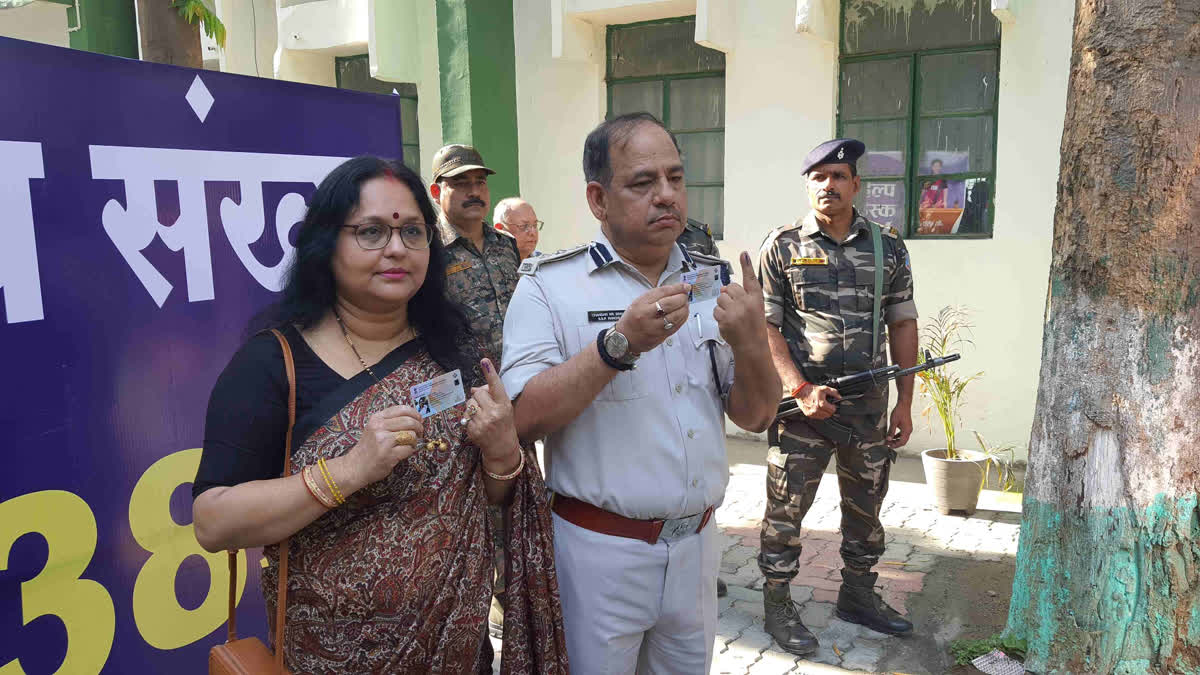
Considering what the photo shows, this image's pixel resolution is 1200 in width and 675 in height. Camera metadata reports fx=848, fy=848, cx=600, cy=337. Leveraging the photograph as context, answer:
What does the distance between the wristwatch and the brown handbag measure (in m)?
0.62

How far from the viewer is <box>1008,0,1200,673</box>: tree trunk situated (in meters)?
2.67

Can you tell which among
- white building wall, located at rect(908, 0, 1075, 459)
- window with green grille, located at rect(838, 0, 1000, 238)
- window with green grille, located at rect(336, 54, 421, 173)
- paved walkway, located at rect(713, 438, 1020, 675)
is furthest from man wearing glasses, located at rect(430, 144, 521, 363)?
window with green grille, located at rect(336, 54, 421, 173)

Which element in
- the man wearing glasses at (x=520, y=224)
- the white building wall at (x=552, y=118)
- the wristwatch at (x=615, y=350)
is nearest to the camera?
the wristwatch at (x=615, y=350)

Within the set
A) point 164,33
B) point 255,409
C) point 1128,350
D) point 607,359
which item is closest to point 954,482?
point 1128,350

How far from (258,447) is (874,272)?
281 cm

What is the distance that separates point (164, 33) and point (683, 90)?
4210 millimetres

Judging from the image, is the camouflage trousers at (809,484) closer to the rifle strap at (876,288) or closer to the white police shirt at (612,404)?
the rifle strap at (876,288)

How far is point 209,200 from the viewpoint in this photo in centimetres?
263

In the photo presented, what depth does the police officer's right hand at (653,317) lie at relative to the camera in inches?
67.6

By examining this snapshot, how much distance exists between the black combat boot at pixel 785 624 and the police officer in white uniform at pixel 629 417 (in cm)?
168

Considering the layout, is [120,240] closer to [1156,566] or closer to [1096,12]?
[1096,12]

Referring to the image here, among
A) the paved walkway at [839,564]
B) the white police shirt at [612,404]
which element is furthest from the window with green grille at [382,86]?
the white police shirt at [612,404]

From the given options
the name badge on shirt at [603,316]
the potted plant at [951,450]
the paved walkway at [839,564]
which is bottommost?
the paved walkway at [839,564]

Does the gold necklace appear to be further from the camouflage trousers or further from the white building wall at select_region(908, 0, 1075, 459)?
the white building wall at select_region(908, 0, 1075, 459)
